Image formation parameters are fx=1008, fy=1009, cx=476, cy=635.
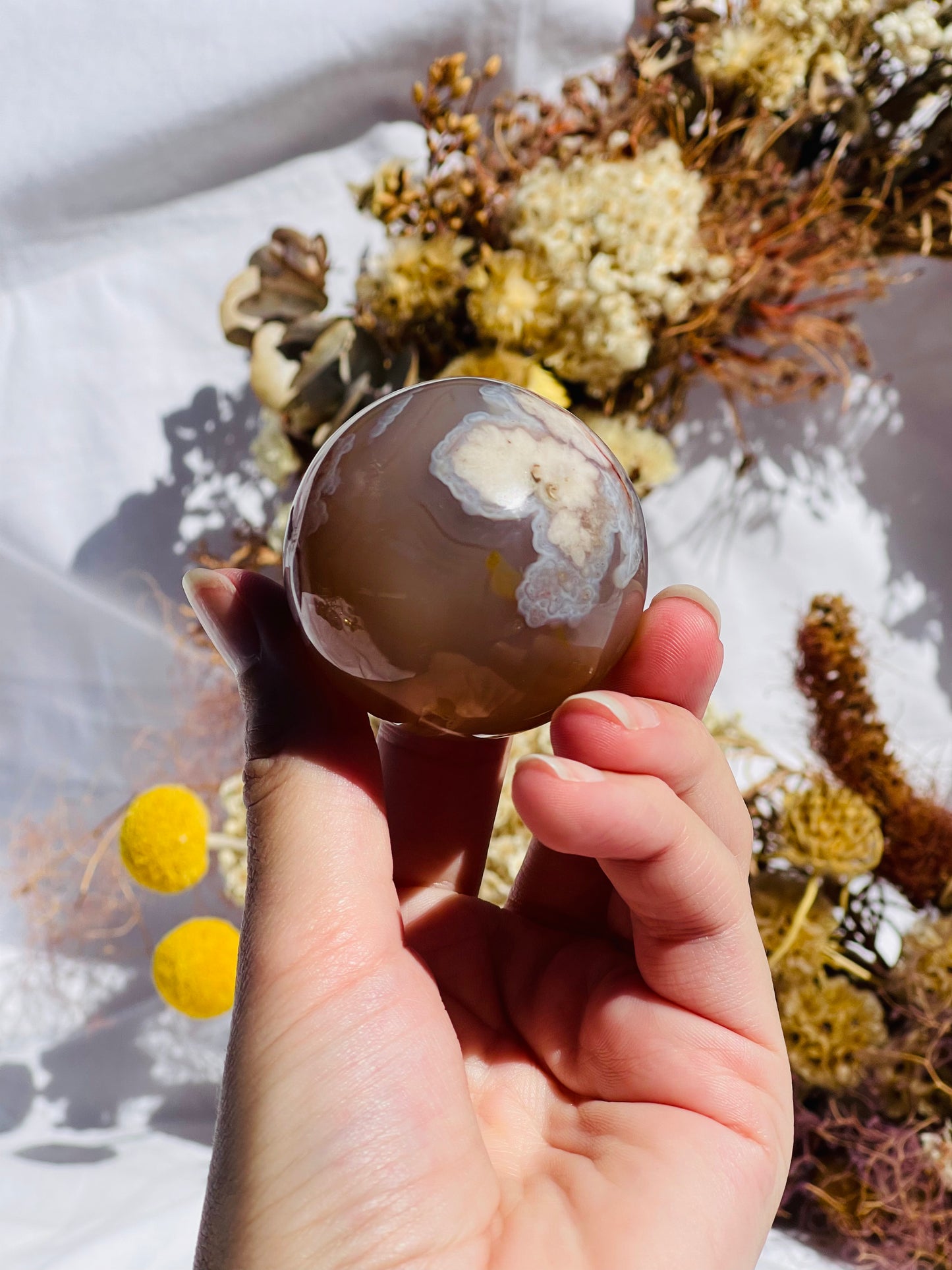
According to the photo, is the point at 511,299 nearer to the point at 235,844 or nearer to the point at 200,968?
the point at 235,844

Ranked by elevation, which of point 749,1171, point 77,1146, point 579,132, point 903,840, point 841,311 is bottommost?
point 77,1146

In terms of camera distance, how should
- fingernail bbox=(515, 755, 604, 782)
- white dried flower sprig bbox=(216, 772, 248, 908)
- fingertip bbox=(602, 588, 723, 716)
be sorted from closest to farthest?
fingernail bbox=(515, 755, 604, 782) < fingertip bbox=(602, 588, 723, 716) < white dried flower sprig bbox=(216, 772, 248, 908)

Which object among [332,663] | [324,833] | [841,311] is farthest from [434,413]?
[841,311]

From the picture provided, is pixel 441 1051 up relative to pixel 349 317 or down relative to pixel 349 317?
down

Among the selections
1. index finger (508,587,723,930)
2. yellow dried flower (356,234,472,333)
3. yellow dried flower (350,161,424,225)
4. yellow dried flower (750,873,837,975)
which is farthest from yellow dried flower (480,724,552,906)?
yellow dried flower (350,161,424,225)

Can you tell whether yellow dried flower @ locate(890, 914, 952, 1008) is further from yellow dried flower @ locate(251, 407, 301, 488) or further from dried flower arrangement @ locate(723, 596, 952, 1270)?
yellow dried flower @ locate(251, 407, 301, 488)

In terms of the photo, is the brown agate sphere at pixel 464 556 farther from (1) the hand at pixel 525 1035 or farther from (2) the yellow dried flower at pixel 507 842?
(2) the yellow dried flower at pixel 507 842

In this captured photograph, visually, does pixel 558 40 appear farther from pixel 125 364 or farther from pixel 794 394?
pixel 125 364
